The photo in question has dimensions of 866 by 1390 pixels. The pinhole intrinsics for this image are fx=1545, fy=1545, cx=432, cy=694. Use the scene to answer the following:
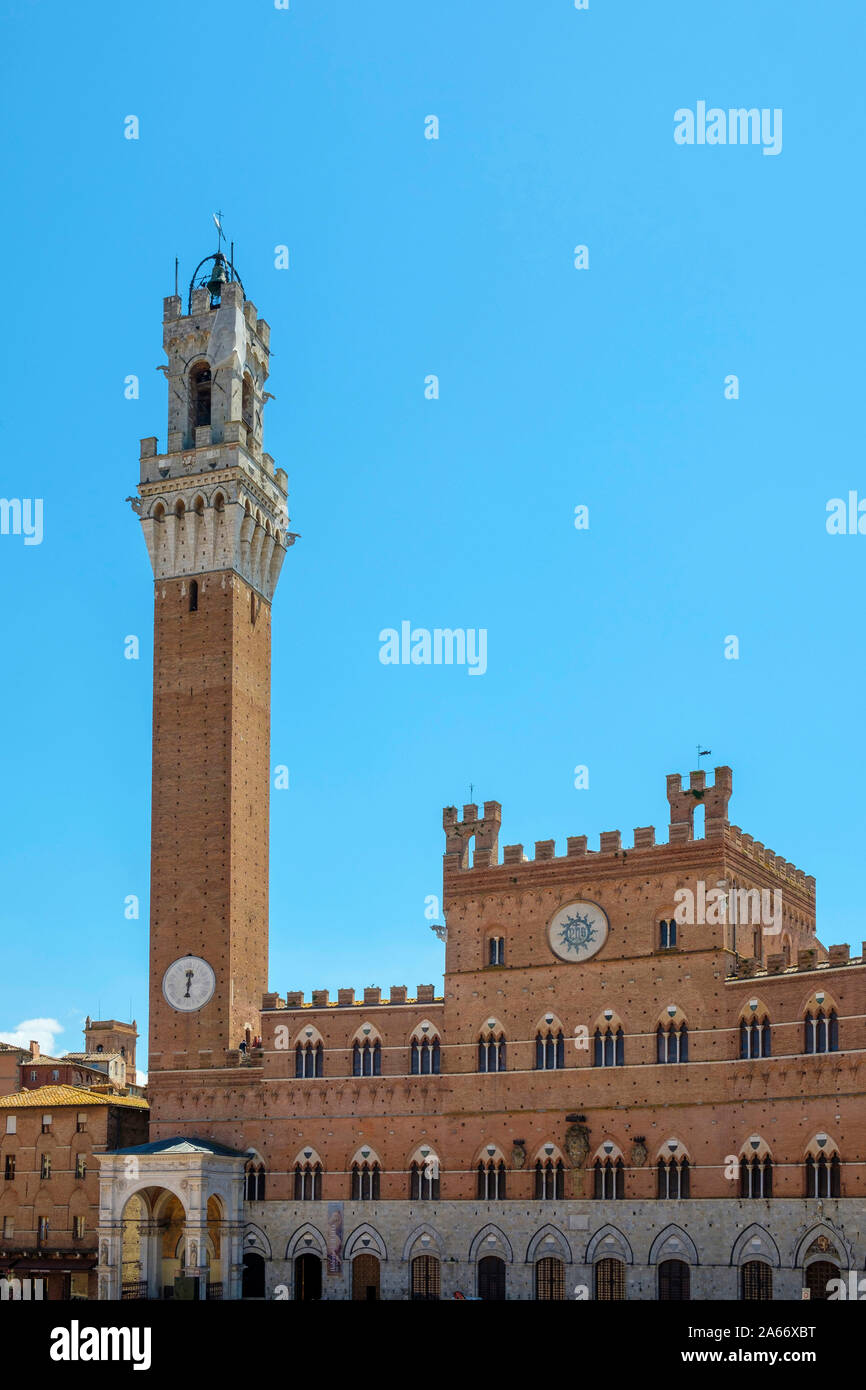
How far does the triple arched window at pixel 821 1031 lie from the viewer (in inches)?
2021

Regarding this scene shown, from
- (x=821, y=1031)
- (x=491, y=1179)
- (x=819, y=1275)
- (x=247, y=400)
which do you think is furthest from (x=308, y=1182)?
(x=247, y=400)

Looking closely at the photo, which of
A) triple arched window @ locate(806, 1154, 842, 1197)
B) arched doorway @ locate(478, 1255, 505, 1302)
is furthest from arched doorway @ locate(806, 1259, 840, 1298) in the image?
arched doorway @ locate(478, 1255, 505, 1302)

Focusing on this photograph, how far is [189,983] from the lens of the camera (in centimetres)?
6469

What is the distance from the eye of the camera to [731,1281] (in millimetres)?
51406

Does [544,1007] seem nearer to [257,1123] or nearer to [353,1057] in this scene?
[353,1057]

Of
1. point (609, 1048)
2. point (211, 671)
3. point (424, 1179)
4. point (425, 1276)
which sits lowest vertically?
point (425, 1276)

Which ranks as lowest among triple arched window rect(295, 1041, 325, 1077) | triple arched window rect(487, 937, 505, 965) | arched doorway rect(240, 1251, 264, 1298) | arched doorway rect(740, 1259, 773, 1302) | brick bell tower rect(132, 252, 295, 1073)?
arched doorway rect(240, 1251, 264, 1298)

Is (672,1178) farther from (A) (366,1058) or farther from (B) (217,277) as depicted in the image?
(B) (217,277)

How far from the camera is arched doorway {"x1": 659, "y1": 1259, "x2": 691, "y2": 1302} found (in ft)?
172

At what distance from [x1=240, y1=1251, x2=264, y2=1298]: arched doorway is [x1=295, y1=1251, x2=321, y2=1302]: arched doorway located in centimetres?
149

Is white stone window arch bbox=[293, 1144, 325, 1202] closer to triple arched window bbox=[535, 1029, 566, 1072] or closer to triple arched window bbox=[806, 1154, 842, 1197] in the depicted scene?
triple arched window bbox=[535, 1029, 566, 1072]

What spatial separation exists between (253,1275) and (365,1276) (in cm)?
480
